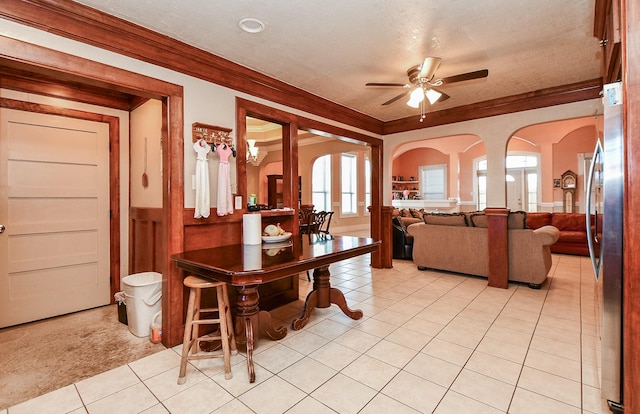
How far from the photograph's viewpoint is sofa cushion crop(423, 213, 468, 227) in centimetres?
459

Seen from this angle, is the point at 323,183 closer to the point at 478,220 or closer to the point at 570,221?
the point at 478,220

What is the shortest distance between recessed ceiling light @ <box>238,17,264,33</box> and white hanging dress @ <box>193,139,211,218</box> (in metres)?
0.96

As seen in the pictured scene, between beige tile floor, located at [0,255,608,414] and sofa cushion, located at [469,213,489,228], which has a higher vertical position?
sofa cushion, located at [469,213,489,228]

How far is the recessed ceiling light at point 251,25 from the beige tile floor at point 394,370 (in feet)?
8.15

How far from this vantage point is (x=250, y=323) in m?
2.18

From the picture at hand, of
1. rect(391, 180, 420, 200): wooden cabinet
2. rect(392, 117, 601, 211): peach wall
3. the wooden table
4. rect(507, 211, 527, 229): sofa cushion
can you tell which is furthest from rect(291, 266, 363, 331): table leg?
rect(391, 180, 420, 200): wooden cabinet

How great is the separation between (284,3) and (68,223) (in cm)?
307

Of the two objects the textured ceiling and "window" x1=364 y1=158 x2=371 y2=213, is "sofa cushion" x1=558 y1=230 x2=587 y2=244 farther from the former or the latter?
"window" x1=364 y1=158 x2=371 y2=213

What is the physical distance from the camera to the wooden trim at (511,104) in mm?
3525

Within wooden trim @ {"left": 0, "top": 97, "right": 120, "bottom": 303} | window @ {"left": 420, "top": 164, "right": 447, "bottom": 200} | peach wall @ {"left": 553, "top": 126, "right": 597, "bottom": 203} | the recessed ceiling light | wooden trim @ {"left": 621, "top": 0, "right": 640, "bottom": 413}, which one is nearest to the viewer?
wooden trim @ {"left": 621, "top": 0, "right": 640, "bottom": 413}

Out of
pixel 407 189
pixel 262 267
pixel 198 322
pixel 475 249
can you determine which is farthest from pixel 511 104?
pixel 407 189

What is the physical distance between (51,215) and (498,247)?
522 cm

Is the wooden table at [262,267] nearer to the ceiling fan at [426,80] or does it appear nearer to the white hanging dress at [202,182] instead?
the white hanging dress at [202,182]

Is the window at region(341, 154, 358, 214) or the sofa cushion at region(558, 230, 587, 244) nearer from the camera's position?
the sofa cushion at region(558, 230, 587, 244)
